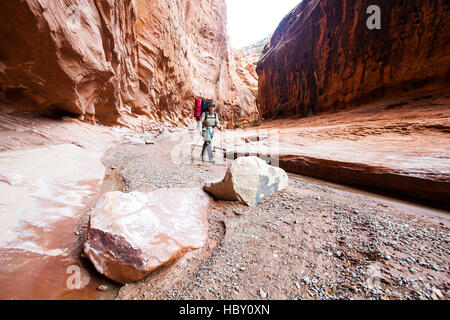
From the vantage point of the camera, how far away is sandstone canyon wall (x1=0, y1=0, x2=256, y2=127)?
10.6 ft

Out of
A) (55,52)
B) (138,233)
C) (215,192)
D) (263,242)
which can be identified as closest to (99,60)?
(55,52)

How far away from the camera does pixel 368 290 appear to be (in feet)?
3.24

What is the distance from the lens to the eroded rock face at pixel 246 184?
7.25 ft

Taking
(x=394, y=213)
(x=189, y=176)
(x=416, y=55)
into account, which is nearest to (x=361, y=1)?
(x=416, y=55)

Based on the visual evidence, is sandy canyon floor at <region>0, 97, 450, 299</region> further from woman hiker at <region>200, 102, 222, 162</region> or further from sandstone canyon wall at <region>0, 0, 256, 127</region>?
woman hiker at <region>200, 102, 222, 162</region>

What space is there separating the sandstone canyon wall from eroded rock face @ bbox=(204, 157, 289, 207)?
455 centimetres

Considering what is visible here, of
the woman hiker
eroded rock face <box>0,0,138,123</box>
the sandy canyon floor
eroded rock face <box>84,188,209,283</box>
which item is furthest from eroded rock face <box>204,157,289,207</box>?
eroded rock face <box>0,0,138,123</box>

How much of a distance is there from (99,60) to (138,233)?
599 cm

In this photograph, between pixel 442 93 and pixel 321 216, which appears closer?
pixel 321 216

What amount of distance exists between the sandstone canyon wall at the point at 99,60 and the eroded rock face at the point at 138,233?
13.4 ft

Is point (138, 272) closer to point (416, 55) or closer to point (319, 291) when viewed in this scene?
point (319, 291)

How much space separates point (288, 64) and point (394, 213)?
570 inches

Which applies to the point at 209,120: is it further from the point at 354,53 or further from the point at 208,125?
the point at 354,53

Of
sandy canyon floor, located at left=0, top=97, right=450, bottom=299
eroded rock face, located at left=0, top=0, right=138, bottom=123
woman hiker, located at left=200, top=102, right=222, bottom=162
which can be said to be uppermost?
eroded rock face, located at left=0, top=0, right=138, bottom=123
